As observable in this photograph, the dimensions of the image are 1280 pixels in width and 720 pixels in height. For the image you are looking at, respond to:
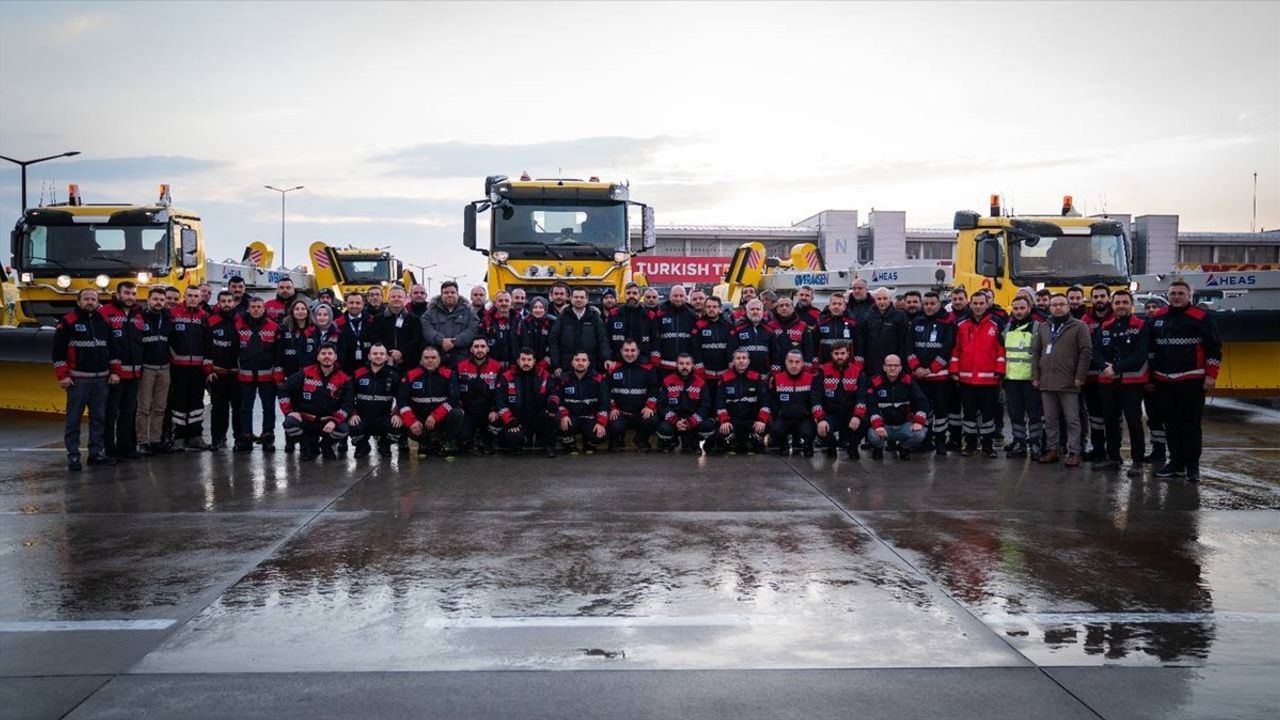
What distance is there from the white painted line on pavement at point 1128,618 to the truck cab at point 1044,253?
9.21 m

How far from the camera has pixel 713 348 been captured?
11609 mm

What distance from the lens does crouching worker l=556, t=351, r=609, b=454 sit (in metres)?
11.1

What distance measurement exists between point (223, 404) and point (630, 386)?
4621mm

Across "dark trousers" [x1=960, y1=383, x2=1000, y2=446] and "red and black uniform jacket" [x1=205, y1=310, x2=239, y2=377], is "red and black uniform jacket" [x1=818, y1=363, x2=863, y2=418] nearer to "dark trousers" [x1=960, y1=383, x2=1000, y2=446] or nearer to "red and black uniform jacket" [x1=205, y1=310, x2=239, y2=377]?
"dark trousers" [x1=960, y1=383, x2=1000, y2=446]

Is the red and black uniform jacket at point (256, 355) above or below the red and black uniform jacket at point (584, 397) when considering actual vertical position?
above

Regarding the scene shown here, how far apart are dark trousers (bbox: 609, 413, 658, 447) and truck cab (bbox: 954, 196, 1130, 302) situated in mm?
5798

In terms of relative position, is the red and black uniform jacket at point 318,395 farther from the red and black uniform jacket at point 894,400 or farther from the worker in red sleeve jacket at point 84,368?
the red and black uniform jacket at point 894,400

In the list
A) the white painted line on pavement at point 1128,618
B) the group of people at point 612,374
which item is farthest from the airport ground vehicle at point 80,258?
the white painted line on pavement at point 1128,618

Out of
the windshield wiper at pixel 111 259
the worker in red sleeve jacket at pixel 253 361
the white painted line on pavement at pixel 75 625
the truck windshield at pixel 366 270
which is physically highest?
the truck windshield at pixel 366 270

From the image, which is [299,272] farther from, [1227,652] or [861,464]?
[1227,652]

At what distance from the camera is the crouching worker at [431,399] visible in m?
10.8

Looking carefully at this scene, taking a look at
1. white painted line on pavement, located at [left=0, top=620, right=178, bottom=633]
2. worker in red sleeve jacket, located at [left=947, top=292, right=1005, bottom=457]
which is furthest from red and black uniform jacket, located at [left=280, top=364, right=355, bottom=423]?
worker in red sleeve jacket, located at [left=947, top=292, right=1005, bottom=457]

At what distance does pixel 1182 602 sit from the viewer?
18.3 ft

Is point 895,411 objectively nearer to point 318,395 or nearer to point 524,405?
point 524,405
